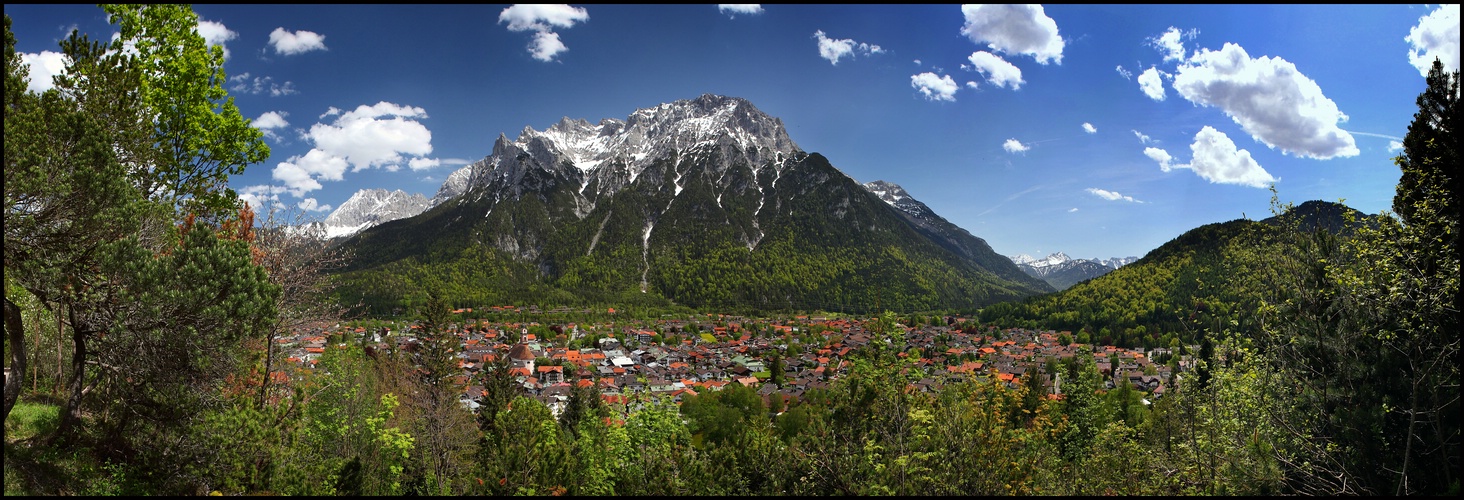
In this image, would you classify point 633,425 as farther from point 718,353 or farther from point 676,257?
point 676,257

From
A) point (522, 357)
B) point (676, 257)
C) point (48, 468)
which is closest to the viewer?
point (48, 468)

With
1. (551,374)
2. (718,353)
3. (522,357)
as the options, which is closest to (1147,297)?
(718,353)

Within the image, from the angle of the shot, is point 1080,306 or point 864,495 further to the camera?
point 1080,306

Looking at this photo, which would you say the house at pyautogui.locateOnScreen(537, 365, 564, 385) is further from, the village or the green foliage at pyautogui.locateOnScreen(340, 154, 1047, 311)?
A: the green foliage at pyautogui.locateOnScreen(340, 154, 1047, 311)

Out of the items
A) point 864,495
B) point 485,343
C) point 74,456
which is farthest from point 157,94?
point 485,343

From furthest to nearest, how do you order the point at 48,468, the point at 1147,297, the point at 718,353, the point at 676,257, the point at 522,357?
the point at 676,257 < the point at 1147,297 < the point at 718,353 < the point at 522,357 < the point at 48,468

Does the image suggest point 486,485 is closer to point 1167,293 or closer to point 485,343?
point 485,343

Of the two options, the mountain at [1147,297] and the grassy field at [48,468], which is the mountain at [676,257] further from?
the grassy field at [48,468]
